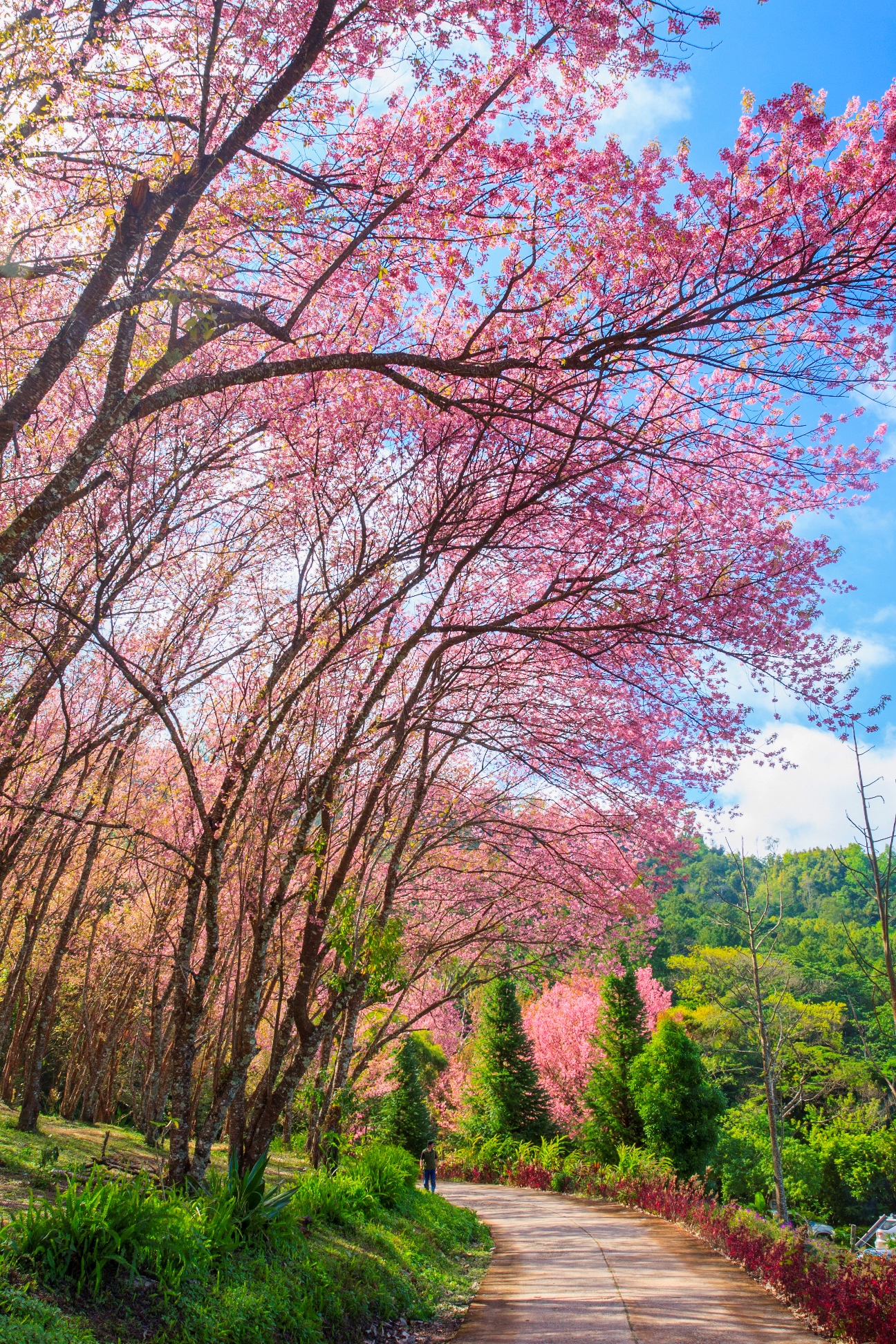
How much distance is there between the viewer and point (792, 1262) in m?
8.27

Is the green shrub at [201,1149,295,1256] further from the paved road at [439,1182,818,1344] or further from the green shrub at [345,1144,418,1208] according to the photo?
the green shrub at [345,1144,418,1208]

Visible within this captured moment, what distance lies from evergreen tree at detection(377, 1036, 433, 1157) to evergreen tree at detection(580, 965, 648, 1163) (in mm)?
3976

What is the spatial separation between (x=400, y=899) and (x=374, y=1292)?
5.90 metres

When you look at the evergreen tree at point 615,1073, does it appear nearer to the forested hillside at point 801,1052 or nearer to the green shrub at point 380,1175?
the forested hillside at point 801,1052

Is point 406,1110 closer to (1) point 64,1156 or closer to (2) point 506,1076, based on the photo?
(2) point 506,1076

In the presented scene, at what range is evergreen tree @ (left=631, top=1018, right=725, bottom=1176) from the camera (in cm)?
1639

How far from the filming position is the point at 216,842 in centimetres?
612

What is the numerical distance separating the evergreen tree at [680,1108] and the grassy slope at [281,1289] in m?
7.16

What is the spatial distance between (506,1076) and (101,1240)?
1993 centimetres

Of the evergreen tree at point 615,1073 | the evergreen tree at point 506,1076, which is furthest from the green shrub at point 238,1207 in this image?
the evergreen tree at point 506,1076

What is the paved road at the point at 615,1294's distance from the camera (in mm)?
6547

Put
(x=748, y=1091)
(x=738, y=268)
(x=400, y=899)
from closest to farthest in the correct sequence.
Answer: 1. (x=738, y=268)
2. (x=400, y=899)
3. (x=748, y=1091)

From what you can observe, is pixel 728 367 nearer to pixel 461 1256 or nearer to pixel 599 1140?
pixel 461 1256

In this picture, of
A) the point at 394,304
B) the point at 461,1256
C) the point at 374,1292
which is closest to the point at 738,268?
the point at 394,304
